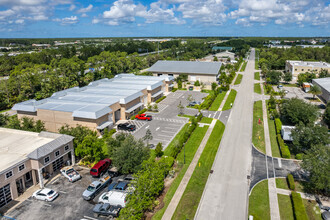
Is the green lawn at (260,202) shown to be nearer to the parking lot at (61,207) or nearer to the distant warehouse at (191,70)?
the parking lot at (61,207)

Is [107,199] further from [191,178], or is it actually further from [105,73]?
[105,73]

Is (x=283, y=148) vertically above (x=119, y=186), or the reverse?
(x=283, y=148)

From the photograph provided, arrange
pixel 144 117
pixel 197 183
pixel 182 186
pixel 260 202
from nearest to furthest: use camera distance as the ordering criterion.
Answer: pixel 260 202 → pixel 182 186 → pixel 197 183 → pixel 144 117

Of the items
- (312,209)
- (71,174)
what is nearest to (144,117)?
(71,174)

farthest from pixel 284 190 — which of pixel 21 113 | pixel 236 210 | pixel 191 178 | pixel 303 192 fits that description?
pixel 21 113

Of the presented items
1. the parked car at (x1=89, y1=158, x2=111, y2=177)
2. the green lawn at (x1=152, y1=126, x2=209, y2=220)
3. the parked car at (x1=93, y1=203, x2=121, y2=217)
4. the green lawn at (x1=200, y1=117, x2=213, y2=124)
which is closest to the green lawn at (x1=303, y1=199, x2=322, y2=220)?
the green lawn at (x1=152, y1=126, x2=209, y2=220)

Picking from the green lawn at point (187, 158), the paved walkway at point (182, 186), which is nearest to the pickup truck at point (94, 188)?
the green lawn at point (187, 158)

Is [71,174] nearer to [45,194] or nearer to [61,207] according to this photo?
[45,194]
